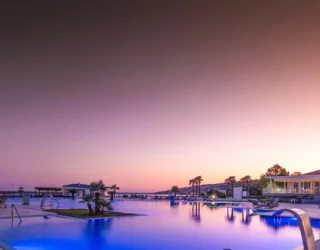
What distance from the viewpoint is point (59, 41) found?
15.1 m

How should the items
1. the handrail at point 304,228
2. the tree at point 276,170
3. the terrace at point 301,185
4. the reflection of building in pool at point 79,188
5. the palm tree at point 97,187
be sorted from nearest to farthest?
the handrail at point 304,228 → the palm tree at point 97,187 → the terrace at point 301,185 → the reflection of building in pool at point 79,188 → the tree at point 276,170

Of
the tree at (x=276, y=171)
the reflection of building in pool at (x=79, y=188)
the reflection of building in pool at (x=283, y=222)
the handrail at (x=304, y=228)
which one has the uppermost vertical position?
the tree at (x=276, y=171)

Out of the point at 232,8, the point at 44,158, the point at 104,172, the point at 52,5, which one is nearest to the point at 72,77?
the point at 52,5

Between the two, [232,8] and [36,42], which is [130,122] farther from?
[232,8]

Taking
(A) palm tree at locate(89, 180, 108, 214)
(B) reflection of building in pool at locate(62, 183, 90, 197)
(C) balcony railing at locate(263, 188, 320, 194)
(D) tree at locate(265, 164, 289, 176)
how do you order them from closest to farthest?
(A) palm tree at locate(89, 180, 108, 214) → (C) balcony railing at locate(263, 188, 320, 194) → (B) reflection of building in pool at locate(62, 183, 90, 197) → (D) tree at locate(265, 164, 289, 176)

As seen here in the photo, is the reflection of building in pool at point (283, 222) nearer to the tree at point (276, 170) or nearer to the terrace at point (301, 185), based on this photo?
the terrace at point (301, 185)

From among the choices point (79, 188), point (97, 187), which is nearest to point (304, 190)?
point (97, 187)

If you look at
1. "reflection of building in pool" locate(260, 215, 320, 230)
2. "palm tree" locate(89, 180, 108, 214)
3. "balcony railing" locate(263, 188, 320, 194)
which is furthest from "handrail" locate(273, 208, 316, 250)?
"balcony railing" locate(263, 188, 320, 194)

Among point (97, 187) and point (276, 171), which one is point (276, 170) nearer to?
point (276, 171)

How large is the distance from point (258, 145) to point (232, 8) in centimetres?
1967

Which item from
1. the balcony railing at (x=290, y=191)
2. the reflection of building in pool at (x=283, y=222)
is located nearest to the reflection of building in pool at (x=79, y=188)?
the balcony railing at (x=290, y=191)

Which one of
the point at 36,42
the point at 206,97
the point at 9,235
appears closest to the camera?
the point at 9,235

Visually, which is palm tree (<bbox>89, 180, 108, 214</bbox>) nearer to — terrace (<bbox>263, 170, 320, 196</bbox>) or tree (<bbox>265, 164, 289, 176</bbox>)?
terrace (<bbox>263, 170, 320, 196</bbox>)

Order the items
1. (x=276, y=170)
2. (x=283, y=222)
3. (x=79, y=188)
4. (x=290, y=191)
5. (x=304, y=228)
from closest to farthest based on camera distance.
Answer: (x=304, y=228) → (x=283, y=222) → (x=290, y=191) → (x=79, y=188) → (x=276, y=170)
